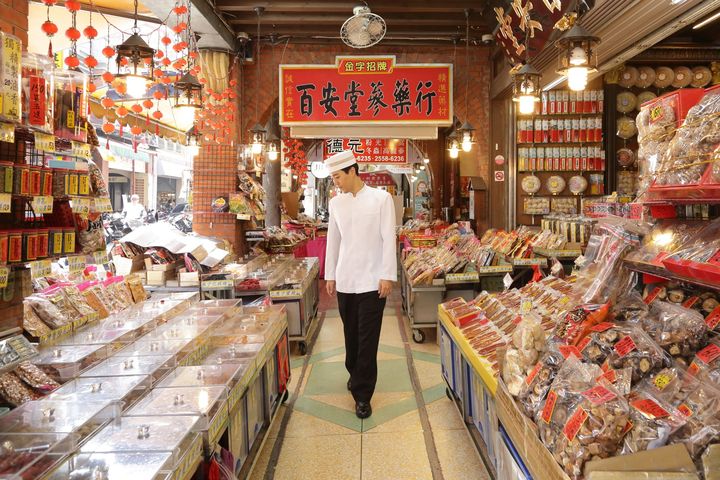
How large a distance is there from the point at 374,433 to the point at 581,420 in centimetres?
211

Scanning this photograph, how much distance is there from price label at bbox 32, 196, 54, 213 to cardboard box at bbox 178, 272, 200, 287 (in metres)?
3.19

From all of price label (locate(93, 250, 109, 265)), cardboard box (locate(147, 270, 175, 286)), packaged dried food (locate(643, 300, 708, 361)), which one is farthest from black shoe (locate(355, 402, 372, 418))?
cardboard box (locate(147, 270, 175, 286))

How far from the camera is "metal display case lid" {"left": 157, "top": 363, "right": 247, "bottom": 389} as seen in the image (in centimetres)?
233

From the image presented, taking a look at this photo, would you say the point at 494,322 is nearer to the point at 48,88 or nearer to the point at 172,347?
the point at 172,347

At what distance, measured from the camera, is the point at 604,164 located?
848cm

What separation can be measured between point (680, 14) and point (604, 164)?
16.5 ft

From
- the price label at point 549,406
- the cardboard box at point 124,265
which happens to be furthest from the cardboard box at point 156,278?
the price label at point 549,406

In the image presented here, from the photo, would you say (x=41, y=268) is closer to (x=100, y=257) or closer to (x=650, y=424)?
(x=100, y=257)

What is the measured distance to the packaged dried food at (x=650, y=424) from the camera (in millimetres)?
1491

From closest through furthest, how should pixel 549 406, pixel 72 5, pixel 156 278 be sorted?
pixel 549 406 < pixel 72 5 < pixel 156 278

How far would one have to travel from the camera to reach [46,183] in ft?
7.94

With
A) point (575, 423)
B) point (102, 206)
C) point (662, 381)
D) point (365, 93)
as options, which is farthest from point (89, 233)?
point (365, 93)

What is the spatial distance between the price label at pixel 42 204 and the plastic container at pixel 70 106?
0.31 m

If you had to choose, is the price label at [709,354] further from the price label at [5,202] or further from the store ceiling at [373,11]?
the store ceiling at [373,11]
